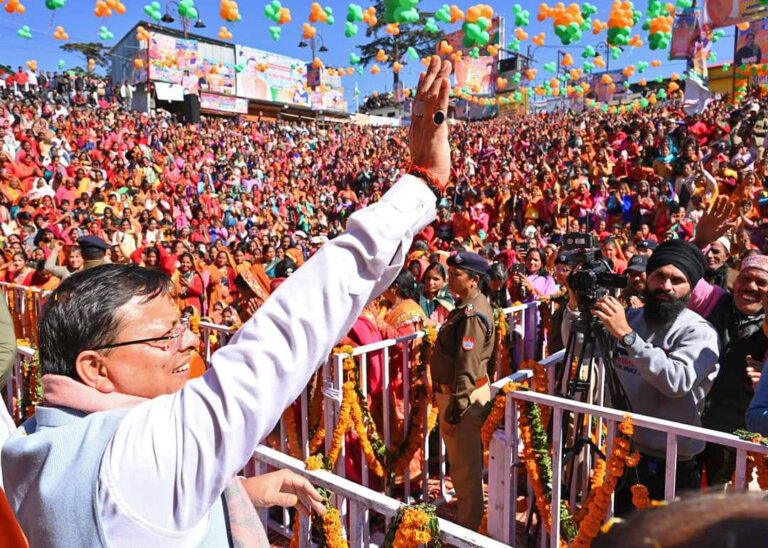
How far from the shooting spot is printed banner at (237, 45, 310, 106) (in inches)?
1446

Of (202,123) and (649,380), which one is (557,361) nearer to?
(649,380)

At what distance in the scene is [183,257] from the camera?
285 inches

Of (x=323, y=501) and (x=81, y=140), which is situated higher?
(x=81, y=140)

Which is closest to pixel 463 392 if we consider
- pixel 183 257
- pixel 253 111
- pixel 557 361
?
pixel 557 361

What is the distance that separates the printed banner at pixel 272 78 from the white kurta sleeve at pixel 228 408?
38.3m

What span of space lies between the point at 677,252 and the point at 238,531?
9.00 feet

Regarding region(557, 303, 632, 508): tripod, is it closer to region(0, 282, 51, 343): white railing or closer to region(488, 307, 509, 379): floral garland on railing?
region(488, 307, 509, 379): floral garland on railing

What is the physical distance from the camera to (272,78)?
3800cm

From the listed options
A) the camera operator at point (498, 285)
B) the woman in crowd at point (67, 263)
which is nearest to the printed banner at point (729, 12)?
the camera operator at point (498, 285)

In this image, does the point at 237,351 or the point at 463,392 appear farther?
the point at 463,392

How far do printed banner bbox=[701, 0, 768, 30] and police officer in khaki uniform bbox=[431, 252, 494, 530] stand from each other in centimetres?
1903

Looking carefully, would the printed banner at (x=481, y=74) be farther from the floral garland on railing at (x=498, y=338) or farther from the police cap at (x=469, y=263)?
the police cap at (x=469, y=263)

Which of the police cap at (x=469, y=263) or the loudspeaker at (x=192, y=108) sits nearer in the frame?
the police cap at (x=469, y=263)

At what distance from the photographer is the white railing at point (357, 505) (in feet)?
5.13
